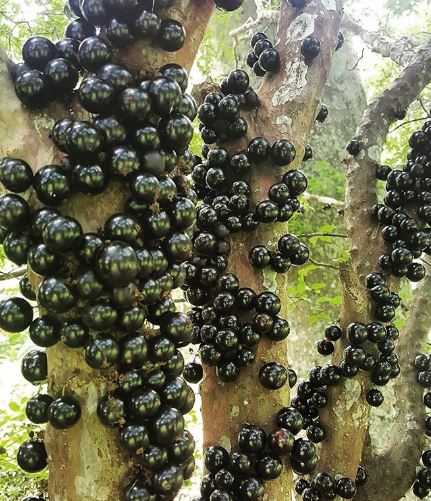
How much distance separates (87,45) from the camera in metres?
1.78

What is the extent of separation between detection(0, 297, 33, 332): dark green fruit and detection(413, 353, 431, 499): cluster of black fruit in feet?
8.47

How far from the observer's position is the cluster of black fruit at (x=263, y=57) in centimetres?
296

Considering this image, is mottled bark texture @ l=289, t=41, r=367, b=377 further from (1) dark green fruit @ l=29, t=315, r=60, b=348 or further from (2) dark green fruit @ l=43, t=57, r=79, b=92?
(1) dark green fruit @ l=29, t=315, r=60, b=348

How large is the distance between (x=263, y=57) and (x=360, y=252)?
1.30 m

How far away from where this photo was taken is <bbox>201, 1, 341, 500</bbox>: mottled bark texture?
2430 millimetres

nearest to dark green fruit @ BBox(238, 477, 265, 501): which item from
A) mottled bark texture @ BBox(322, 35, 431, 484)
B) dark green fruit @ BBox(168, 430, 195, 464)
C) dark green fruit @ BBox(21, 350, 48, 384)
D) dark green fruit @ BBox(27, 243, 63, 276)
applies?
dark green fruit @ BBox(168, 430, 195, 464)

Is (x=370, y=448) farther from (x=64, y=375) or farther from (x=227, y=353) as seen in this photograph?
(x=64, y=375)

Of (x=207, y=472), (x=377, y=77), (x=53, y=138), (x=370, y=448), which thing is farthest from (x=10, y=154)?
(x=377, y=77)

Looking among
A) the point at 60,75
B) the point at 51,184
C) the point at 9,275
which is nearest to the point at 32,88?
the point at 60,75

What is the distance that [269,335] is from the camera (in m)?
2.52

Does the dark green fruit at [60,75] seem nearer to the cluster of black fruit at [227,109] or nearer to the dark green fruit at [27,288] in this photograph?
the dark green fruit at [27,288]

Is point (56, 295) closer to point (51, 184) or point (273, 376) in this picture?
point (51, 184)

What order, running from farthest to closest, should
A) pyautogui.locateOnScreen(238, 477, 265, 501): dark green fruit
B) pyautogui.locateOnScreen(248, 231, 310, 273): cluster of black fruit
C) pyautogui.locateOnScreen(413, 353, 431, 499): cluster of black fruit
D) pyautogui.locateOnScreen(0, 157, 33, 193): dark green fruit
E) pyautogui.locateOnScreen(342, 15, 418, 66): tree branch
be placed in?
pyautogui.locateOnScreen(342, 15, 418, 66): tree branch < pyautogui.locateOnScreen(413, 353, 431, 499): cluster of black fruit < pyautogui.locateOnScreen(248, 231, 310, 273): cluster of black fruit < pyautogui.locateOnScreen(238, 477, 265, 501): dark green fruit < pyautogui.locateOnScreen(0, 157, 33, 193): dark green fruit

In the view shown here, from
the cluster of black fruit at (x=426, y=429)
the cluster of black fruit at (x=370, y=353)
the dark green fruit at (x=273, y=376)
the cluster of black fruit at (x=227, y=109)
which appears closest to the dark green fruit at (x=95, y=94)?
the cluster of black fruit at (x=227, y=109)
